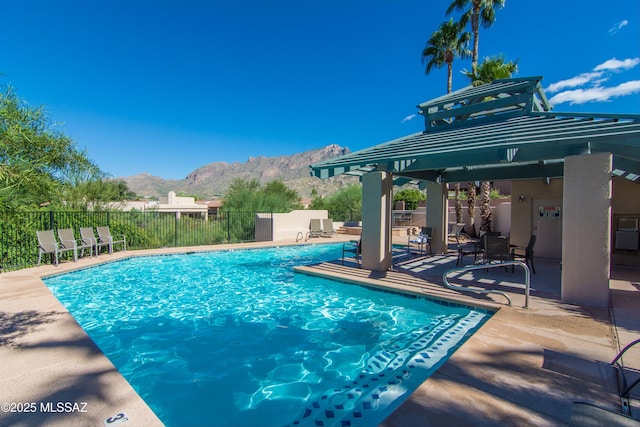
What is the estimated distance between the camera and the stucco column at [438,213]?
11750 millimetres

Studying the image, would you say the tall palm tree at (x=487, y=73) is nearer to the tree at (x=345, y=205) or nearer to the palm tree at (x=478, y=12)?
the palm tree at (x=478, y=12)

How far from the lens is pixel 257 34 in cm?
A: 2055

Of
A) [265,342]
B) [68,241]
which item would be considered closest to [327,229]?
[68,241]

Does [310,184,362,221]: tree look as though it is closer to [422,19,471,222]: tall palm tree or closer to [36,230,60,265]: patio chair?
[422,19,471,222]: tall palm tree

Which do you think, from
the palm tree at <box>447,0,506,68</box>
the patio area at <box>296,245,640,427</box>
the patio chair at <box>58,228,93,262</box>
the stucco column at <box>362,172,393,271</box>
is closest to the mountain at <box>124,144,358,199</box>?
the palm tree at <box>447,0,506,68</box>

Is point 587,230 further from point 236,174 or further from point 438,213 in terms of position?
point 236,174

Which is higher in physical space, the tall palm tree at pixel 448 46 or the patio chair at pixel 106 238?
the tall palm tree at pixel 448 46

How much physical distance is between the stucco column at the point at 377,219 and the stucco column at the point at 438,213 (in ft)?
13.3

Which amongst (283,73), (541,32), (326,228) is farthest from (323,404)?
(283,73)

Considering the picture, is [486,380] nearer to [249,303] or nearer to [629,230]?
[249,303]

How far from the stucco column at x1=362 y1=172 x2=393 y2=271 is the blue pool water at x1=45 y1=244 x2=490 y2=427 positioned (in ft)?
4.31

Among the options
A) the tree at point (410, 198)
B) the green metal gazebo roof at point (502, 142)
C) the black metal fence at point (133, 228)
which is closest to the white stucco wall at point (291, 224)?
the black metal fence at point (133, 228)

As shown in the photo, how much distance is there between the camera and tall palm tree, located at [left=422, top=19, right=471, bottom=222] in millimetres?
21516

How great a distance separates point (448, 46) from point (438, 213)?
16.2 metres
